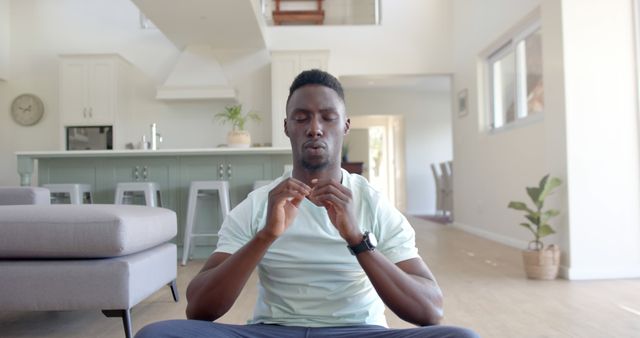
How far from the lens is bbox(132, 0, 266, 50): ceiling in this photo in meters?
5.32

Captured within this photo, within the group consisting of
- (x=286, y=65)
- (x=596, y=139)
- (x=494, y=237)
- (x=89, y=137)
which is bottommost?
(x=494, y=237)

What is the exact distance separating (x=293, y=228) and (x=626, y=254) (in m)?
3.00

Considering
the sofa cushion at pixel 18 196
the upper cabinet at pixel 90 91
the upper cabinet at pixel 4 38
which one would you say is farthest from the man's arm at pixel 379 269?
the upper cabinet at pixel 4 38

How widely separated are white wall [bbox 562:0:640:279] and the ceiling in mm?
3292

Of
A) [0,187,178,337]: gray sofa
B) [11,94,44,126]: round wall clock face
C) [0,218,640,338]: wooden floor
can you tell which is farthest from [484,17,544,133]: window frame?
[11,94,44,126]: round wall clock face

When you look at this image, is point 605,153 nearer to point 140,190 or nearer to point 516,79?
point 516,79

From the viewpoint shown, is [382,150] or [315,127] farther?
[382,150]

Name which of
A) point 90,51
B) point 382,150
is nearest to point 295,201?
point 90,51

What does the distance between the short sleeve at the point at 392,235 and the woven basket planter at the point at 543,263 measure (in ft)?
8.15

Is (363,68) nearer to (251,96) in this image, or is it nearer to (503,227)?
(251,96)

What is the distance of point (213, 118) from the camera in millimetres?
7188

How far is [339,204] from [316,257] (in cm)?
18

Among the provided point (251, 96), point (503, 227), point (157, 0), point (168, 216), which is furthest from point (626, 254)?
point (251, 96)

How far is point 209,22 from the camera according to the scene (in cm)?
592
